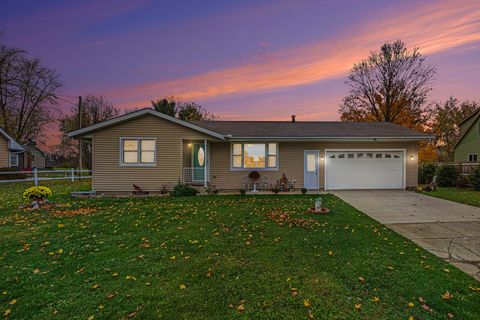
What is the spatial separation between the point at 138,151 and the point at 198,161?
3.08 m

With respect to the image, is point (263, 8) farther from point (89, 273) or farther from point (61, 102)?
point (61, 102)

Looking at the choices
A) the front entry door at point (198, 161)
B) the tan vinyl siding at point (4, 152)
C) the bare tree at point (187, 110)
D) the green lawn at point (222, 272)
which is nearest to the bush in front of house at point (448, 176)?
the green lawn at point (222, 272)

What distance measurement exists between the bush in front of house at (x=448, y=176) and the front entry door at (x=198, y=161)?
15.1 meters

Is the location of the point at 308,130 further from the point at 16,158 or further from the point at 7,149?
the point at 16,158

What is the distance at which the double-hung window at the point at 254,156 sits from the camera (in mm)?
13188

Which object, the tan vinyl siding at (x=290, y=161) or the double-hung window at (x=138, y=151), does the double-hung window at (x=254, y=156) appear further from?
the double-hung window at (x=138, y=151)

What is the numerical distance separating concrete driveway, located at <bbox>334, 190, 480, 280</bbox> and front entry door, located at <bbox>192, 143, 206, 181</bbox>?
7176 millimetres

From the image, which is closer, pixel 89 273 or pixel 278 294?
pixel 278 294

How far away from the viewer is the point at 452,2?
1140cm

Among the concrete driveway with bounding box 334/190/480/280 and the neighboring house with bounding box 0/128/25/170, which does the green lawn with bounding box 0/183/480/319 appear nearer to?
the concrete driveway with bounding box 334/190/480/280

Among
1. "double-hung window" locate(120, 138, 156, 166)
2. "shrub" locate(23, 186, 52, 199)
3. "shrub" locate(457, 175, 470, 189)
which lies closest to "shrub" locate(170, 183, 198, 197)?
"double-hung window" locate(120, 138, 156, 166)

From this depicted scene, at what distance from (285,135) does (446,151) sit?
34874 mm

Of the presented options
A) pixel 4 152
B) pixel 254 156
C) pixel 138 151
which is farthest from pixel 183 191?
pixel 4 152

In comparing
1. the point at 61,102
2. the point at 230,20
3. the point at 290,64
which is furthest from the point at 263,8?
the point at 61,102
